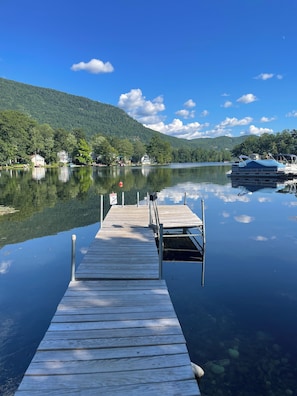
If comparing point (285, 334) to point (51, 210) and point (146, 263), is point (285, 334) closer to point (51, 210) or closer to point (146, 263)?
point (146, 263)

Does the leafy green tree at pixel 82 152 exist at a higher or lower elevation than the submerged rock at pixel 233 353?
higher

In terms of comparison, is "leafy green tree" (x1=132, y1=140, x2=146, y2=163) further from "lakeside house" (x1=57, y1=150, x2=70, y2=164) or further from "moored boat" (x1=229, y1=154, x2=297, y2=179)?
Answer: "moored boat" (x1=229, y1=154, x2=297, y2=179)

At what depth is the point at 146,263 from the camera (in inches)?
282

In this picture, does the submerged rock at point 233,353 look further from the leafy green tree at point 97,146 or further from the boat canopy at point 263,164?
the leafy green tree at point 97,146

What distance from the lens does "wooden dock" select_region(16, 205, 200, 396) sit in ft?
10.1

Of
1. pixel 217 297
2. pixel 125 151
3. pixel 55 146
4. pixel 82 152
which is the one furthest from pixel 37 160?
pixel 217 297

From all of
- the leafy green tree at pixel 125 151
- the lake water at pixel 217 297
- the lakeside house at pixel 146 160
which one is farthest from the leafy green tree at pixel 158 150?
the lake water at pixel 217 297

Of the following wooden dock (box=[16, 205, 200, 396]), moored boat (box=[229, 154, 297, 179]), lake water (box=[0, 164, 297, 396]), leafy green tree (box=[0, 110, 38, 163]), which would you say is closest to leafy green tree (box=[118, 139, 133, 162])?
leafy green tree (box=[0, 110, 38, 163])

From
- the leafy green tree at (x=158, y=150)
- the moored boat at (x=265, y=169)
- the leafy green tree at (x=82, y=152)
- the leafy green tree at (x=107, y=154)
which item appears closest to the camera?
the moored boat at (x=265, y=169)

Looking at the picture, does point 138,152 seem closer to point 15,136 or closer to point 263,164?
point 15,136

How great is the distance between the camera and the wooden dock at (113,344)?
307 centimetres

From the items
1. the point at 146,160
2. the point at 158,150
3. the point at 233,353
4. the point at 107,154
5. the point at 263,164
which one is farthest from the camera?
the point at 146,160

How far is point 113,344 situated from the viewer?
376cm

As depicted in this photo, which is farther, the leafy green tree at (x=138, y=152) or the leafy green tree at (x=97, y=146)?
the leafy green tree at (x=138, y=152)
